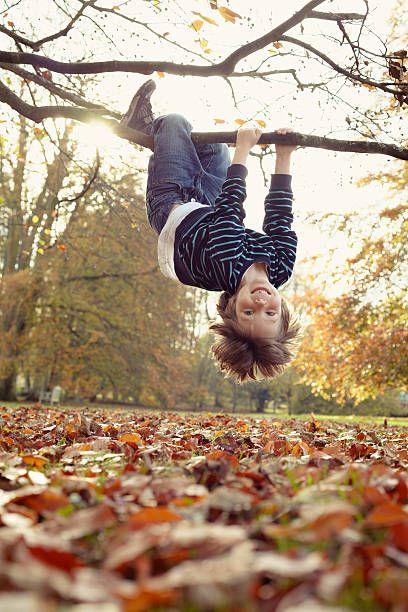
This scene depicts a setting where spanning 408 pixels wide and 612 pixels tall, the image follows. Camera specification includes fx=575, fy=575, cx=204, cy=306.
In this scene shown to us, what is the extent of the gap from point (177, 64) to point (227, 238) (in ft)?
4.17

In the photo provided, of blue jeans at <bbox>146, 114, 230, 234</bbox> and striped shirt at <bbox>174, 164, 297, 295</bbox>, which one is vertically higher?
blue jeans at <bbox>146, 114, 230, 234</bbox>

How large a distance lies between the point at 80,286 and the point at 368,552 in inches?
658

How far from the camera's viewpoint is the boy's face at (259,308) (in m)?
3.79

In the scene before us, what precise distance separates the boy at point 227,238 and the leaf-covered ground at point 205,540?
1852mm

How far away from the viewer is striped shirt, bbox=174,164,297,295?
364 cm

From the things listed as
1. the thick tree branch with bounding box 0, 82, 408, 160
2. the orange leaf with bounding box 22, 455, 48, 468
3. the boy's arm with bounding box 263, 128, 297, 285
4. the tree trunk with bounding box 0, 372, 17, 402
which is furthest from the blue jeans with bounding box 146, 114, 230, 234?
the tree trunk with bounding box 0, 372, 17, 402

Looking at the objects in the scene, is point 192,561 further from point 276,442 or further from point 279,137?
point 279,137

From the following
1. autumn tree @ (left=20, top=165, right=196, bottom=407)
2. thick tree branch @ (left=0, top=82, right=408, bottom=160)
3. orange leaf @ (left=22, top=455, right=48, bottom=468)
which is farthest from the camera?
autumn tree @ (left=20, top=165, right=196, bottom=407)

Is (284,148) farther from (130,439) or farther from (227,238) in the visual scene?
(130,439)

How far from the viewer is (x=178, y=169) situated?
4059 millimetres

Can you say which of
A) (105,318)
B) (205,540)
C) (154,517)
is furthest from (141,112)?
(105,318)

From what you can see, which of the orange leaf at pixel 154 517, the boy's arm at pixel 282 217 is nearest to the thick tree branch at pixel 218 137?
the boy's arm at pixel 282 217

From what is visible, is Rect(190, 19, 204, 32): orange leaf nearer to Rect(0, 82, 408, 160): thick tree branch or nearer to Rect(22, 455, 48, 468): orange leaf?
Rect(0, 82, 408, 160): thick tree branch

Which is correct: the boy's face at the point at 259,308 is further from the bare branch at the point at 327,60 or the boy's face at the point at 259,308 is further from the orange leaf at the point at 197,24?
the orange leaf at the point at 197,24
